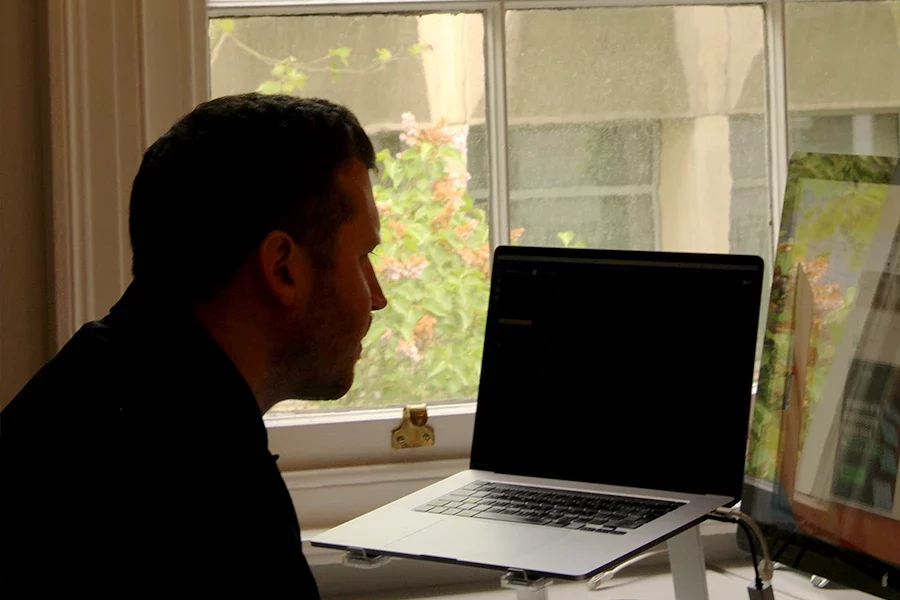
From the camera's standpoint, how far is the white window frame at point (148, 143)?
1562mm

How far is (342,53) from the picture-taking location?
180 cm

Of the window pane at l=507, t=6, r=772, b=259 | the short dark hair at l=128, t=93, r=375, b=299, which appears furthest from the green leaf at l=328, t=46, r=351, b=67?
the short dark hair at l=128, t=93, r=375, b=299

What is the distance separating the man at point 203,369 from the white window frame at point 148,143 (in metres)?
0.49

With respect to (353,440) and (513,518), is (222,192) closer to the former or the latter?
(513,518)

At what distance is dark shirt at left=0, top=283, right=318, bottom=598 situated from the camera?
2.93 ft

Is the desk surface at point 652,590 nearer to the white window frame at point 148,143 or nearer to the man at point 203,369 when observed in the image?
the white window frame at point 148,143

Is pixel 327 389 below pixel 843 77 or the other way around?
below

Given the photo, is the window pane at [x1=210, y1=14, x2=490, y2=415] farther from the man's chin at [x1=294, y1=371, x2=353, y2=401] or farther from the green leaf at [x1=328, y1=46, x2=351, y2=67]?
the man's chin at [x1=294, y1=371, x2=353, y2=401]

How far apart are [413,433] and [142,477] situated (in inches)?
33.9

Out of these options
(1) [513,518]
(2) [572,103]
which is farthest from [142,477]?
(2) [572,103]

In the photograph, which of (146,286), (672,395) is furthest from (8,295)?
(672,395)

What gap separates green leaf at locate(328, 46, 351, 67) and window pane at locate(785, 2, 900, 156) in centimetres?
73

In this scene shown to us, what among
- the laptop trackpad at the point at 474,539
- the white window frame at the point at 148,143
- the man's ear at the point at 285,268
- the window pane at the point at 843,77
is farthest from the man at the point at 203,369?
the window pane at the point at 843,77

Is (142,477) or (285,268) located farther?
(285,268)
